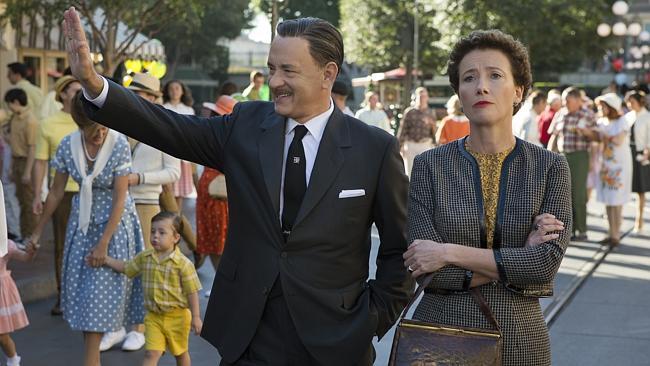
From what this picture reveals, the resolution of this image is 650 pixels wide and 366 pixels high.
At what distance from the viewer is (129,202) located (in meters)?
7.57

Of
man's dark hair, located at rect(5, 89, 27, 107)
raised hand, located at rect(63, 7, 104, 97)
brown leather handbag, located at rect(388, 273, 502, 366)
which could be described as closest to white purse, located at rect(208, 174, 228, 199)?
man's dark hair, located at rect(5, 89, 27, 107)

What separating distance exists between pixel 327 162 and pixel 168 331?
10.0 ft

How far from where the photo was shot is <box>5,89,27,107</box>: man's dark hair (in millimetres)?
12367

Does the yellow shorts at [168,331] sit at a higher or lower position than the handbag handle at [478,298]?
lower

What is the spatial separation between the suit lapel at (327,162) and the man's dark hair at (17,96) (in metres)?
9.04

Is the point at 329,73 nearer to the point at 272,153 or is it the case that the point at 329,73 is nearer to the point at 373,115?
the point at 272,153

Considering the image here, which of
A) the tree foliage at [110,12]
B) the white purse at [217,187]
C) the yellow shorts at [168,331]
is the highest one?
the tree foliage at [110,12]

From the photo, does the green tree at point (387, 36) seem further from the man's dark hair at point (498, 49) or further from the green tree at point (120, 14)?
the man's dark hair at point (498, 49)

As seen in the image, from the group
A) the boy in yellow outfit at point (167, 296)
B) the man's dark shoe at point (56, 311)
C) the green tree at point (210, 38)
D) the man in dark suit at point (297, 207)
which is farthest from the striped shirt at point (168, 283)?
the green tree at point (210, 38)

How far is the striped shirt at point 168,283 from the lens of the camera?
662 centimetres

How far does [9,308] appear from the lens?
264 inches

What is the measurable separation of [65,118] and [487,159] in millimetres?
6184

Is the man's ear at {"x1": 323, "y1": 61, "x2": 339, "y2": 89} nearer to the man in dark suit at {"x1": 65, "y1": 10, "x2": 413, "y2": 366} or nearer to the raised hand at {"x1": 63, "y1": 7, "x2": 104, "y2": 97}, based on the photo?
the man in dark suit at {"x1": 65, "y1": 10, "x2": 413, "y2": 366}

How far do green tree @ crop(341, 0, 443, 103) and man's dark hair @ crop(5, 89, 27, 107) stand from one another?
42.2m
